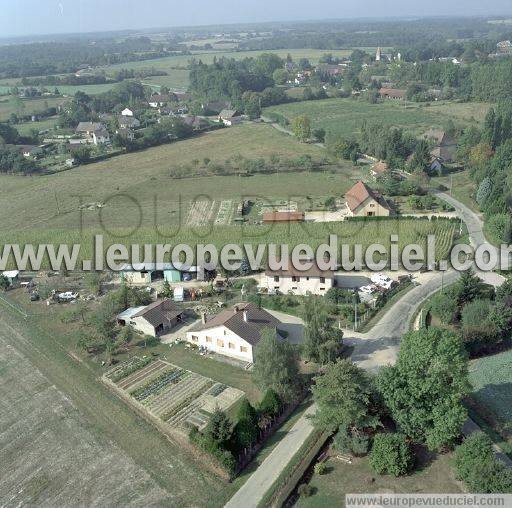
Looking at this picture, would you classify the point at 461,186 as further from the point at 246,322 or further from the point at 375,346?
the point at 246,322

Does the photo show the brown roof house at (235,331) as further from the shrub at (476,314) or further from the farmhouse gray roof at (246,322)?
the shrub at (476,314)

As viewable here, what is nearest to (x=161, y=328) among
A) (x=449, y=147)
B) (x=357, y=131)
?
(x=449, y=147)

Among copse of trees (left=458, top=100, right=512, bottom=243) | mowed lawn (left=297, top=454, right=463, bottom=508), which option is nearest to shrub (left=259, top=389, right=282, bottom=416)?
mowed lawn (left=297, top=454, right=463, bottom=508)

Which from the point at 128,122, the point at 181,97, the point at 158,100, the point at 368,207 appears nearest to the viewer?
the point at 368,207

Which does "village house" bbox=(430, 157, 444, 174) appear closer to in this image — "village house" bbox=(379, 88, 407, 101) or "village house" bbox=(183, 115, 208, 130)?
"village house" bbox=(183, 115, 208, 130)

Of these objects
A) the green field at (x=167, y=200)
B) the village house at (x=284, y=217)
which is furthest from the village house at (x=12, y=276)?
the village house at (x=284, y=217)

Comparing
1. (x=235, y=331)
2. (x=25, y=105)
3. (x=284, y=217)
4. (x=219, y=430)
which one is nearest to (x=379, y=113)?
(x=284, y=217)
